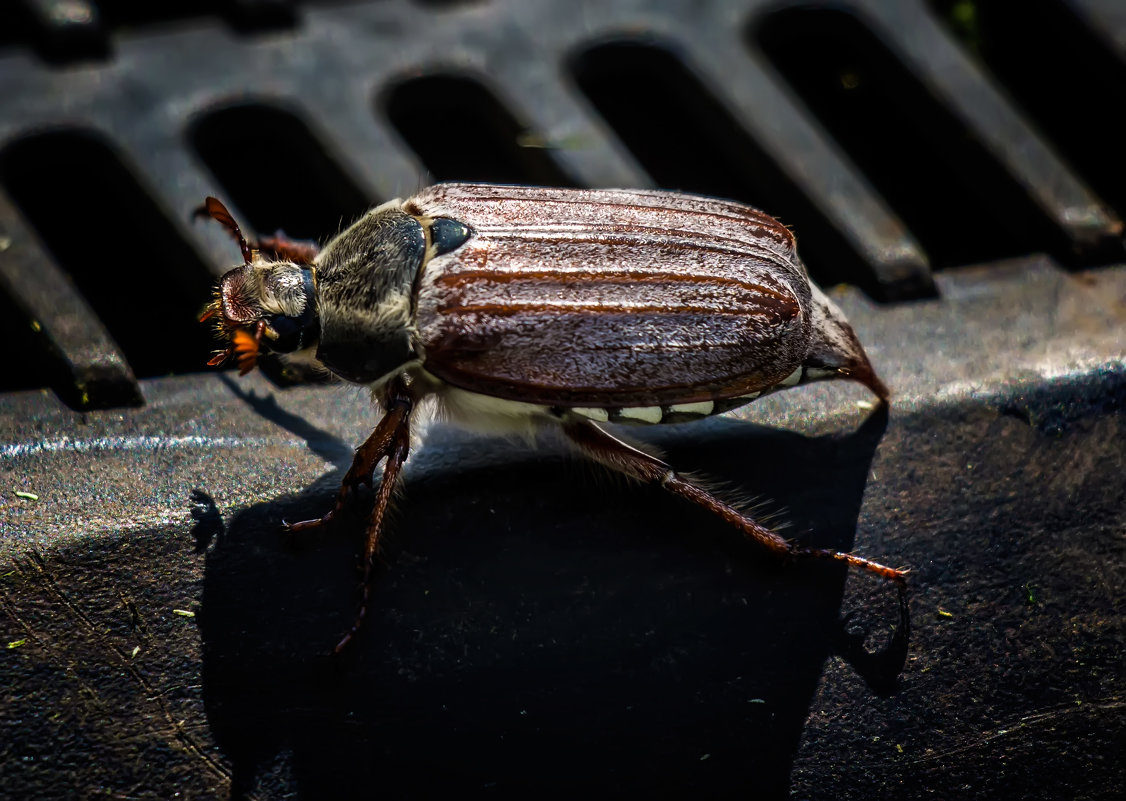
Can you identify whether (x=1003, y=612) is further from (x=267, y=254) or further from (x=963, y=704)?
(x=267, y=254)

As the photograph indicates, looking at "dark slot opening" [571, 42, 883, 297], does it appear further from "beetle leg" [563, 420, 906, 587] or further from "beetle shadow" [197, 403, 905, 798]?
"beetle shadow" [197, 403, 905, 798]

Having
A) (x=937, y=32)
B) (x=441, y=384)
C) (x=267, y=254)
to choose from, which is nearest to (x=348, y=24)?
(x=267, y=254)

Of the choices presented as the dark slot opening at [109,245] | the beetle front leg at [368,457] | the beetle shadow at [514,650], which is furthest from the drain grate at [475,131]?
the beetle shadow at [514,650]

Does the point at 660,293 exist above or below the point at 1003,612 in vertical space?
above

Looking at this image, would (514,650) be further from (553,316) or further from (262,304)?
(262,304)

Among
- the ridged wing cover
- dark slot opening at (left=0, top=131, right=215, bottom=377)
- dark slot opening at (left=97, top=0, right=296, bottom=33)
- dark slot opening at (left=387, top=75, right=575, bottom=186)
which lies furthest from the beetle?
dark slot opening at (left=97, top=0, right=296, bottom=33)

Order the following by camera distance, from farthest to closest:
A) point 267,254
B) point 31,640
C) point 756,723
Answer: point 267,254, point 756,723, point 31,640

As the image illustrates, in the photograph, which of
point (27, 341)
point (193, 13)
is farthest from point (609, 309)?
point (193, 13)
